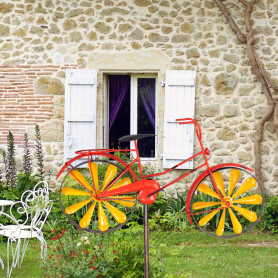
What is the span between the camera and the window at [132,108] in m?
8.32

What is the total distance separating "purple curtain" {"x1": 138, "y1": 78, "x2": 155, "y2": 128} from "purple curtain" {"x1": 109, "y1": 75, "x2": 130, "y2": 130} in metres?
0.23

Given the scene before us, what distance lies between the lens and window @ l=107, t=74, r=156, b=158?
832cm

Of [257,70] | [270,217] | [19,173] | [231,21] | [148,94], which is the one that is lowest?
[270,217]

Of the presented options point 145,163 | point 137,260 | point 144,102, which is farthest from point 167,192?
point 137,260

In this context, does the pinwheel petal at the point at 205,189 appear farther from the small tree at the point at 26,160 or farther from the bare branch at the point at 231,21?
the bare branch at the point at 231,21

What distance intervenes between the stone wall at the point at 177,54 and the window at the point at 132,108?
0.41m

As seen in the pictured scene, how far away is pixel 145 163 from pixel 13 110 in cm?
222

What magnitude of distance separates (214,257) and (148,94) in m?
3.14

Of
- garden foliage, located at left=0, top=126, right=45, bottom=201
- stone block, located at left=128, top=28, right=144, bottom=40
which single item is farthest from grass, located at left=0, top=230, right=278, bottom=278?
stone block, located at left=128, top=28, right=144, bottom=40

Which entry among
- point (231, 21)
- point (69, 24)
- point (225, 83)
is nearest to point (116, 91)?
point (69, 24)

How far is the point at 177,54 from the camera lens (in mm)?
8078

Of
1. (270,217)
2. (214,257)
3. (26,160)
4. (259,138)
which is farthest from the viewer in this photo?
(259,138)

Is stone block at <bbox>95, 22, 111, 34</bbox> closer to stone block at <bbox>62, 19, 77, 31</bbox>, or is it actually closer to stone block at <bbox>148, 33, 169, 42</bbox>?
stone block at <bbox>62, 19, 77, 31</bbox>

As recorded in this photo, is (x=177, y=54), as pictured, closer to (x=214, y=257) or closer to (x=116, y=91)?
(x=116, y=91)
